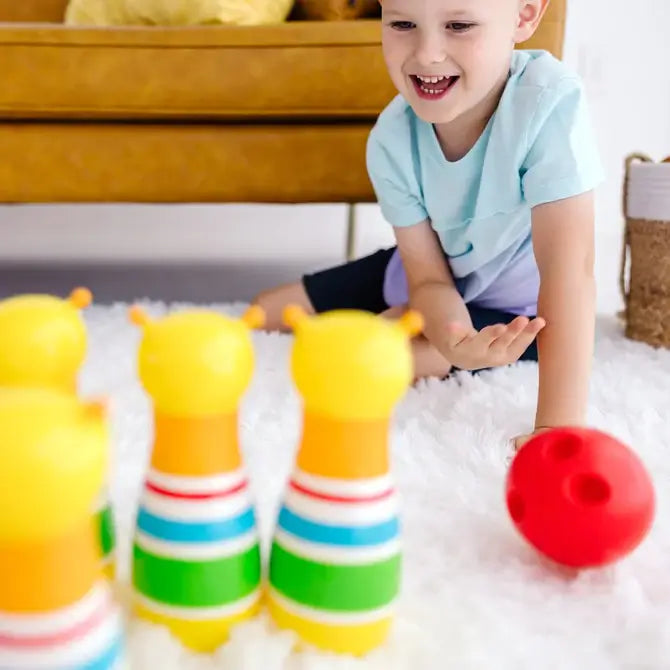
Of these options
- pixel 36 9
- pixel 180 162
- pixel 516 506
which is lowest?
pixel 516 506

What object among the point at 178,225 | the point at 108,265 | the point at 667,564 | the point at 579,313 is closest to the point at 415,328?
the point at 667,564

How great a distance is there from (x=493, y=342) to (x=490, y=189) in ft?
0.80

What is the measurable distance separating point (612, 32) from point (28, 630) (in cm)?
233

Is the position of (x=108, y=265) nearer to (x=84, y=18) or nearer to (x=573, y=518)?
(x=84, y=18)

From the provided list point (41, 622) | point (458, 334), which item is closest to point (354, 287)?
point (458, 334)

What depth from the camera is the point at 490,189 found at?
835 millimetres

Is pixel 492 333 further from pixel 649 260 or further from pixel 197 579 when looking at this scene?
pixel 649 260

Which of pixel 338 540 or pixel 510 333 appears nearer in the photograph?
pixel 338 540

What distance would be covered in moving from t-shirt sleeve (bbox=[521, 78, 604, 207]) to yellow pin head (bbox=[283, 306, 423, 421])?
1.44 ft

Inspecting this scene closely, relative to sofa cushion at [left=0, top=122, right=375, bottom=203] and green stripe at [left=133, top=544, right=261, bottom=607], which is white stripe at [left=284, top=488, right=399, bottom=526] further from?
sofa cushion at [left=0, top=122, right=375, bottom=203]

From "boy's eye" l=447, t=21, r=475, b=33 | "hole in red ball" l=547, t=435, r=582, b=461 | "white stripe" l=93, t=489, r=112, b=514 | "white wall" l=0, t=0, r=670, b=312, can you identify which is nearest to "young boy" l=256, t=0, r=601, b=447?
"boy's eye" l=447, t=21, r=475, b=33

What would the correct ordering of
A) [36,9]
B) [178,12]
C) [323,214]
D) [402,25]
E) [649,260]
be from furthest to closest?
[323,214]
[36,9]
[178,12]
[649,260]
[402,25]

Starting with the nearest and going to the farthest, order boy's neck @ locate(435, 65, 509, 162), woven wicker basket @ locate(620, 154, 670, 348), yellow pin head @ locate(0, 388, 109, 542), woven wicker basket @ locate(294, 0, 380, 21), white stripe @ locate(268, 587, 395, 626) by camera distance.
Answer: yellow pin head @ locate(0, 388, 109, 542) < white stripe @ locate(268, 587, 395, 626) < boy's neck @ locate(435, 65, 509, 162) < woven wicker basket @ locate(620, 154, 670, 348) < woven wicker basket @ locate(294, 0, 380, 21)

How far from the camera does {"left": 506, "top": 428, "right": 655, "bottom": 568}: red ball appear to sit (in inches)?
18.5
